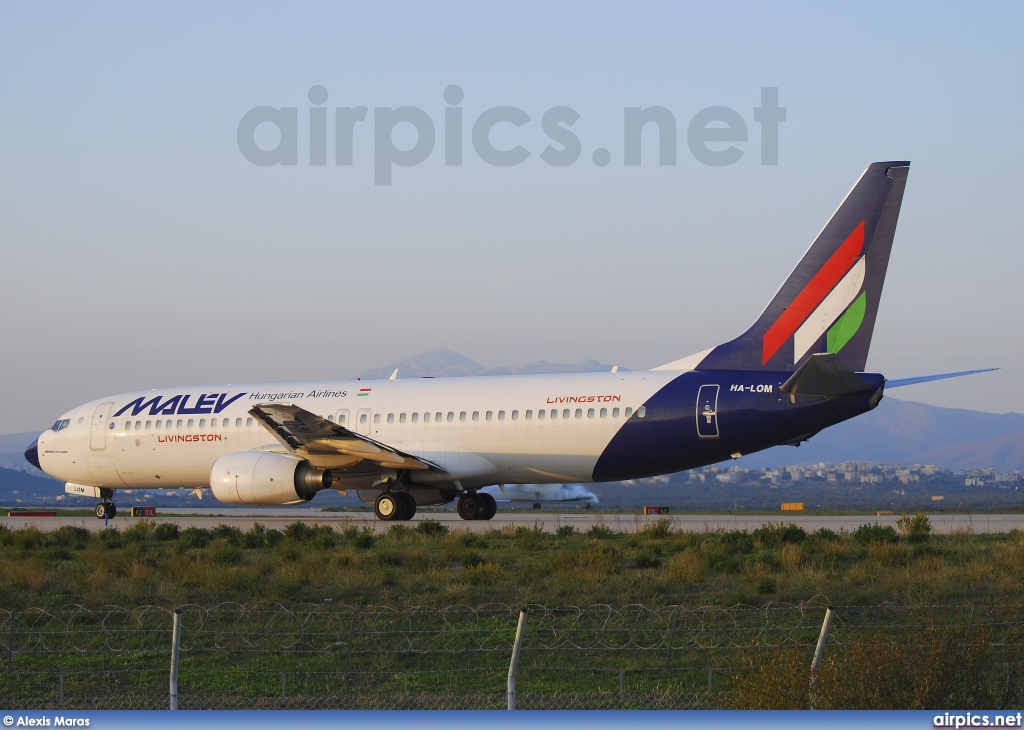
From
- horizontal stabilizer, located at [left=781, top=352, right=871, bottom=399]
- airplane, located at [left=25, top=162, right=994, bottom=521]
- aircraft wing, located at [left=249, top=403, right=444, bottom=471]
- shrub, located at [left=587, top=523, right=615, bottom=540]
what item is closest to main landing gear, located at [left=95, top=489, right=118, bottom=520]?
airplane, located at [left=25, top=162, right=994, bottom=521]

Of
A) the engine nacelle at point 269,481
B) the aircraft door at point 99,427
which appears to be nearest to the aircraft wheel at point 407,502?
the engine nacelle at point 269,481

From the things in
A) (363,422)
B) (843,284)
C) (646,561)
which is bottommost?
(646,561)

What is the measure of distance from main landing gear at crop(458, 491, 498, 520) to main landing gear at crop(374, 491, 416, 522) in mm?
1681

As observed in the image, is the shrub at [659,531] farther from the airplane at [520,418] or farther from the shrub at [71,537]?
the shrub at [71,537]

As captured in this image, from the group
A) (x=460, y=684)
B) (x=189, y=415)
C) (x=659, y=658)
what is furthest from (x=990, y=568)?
(x=189, y=415)

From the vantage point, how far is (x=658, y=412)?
24.2 metres

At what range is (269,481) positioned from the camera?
2627 centimetres

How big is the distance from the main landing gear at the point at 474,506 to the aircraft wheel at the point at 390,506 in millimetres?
1889

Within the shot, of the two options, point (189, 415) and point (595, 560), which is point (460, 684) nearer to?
point (595, 560)

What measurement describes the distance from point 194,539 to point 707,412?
10.6 m

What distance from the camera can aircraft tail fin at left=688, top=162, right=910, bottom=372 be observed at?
23.0 meters

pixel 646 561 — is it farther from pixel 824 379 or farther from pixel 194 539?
pixel 194 539

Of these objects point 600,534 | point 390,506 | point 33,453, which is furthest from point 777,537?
point 33,453

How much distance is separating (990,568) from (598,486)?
12.8 metres
